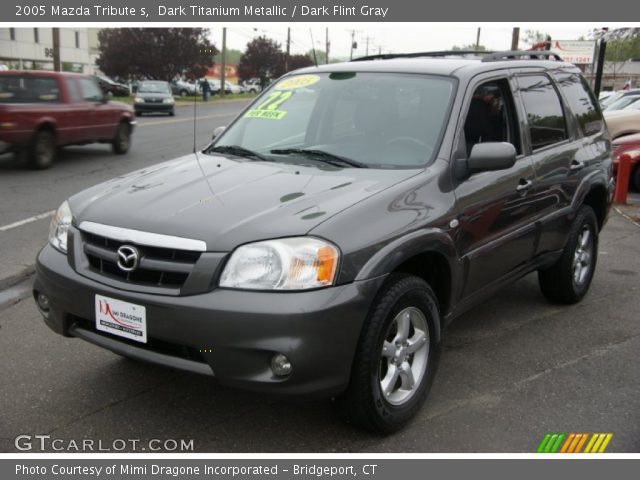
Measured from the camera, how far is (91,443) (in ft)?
10.3

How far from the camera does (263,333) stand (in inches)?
107

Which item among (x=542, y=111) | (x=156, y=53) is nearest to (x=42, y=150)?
(x=542, y=111)

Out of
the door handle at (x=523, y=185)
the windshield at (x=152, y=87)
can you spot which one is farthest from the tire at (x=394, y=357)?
the windshield at (x=152, y=87)

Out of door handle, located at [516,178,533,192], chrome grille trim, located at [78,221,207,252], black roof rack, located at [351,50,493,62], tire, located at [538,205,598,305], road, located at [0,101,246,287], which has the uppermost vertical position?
black roof rack, located at [351,50,493,62]

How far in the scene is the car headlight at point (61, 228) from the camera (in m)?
3.41

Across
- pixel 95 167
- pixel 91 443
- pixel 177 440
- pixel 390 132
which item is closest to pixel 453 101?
pixel 390 132

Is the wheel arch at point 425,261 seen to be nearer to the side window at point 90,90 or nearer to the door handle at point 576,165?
the door handle at point 576,165

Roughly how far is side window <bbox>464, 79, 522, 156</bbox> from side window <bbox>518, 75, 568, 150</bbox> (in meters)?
0.19

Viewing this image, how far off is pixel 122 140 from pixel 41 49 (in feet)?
189

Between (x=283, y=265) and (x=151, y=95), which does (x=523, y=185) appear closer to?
(x=283, y=265)

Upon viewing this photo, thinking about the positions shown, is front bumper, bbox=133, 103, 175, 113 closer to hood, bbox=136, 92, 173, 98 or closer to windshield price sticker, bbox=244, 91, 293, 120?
hood, bbox=136, 92, 173, 98

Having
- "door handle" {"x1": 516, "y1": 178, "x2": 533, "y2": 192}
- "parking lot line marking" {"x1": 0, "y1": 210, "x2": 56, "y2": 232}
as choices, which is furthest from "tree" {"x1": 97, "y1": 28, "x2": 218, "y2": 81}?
"door handle" {"x1": 516, "y1": 178, "x2": 533, "y2": 192}

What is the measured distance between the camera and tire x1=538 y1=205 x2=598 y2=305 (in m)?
5.07

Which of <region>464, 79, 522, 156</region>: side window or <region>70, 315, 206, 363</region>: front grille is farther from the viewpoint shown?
<region>464, 79, 522, 156</region>: side window
